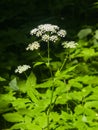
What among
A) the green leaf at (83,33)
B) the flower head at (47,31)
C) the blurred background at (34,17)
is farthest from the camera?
the blurred background at (34,17)

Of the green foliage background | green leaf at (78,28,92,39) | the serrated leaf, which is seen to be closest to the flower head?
the green foliage background

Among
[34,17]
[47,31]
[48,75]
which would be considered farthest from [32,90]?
[34,17]

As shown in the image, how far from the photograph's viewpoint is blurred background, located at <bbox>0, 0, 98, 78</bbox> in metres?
3.86

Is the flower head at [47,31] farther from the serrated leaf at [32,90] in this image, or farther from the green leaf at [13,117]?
the green leaf at [13,117]

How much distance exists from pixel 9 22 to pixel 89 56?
1.83 meters

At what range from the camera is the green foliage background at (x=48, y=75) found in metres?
2.18

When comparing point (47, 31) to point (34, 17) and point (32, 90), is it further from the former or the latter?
point (34, 17)

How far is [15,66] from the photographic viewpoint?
334 centimetres

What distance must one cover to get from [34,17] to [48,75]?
145cm

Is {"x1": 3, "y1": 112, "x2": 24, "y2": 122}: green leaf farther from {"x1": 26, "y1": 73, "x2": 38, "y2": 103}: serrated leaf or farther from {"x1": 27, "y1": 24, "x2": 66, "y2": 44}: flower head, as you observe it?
{"x1": 27, "y1": 24, "x2": 66, "y2": 44}: flower head

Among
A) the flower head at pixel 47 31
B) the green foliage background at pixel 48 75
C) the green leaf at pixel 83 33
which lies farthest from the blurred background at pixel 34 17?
the flower head at pixel 47 31

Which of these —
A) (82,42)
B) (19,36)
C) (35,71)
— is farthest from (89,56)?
(19,36)

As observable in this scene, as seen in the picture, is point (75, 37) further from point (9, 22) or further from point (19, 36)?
point (9, 22)

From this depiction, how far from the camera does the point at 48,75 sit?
3.39 meters
